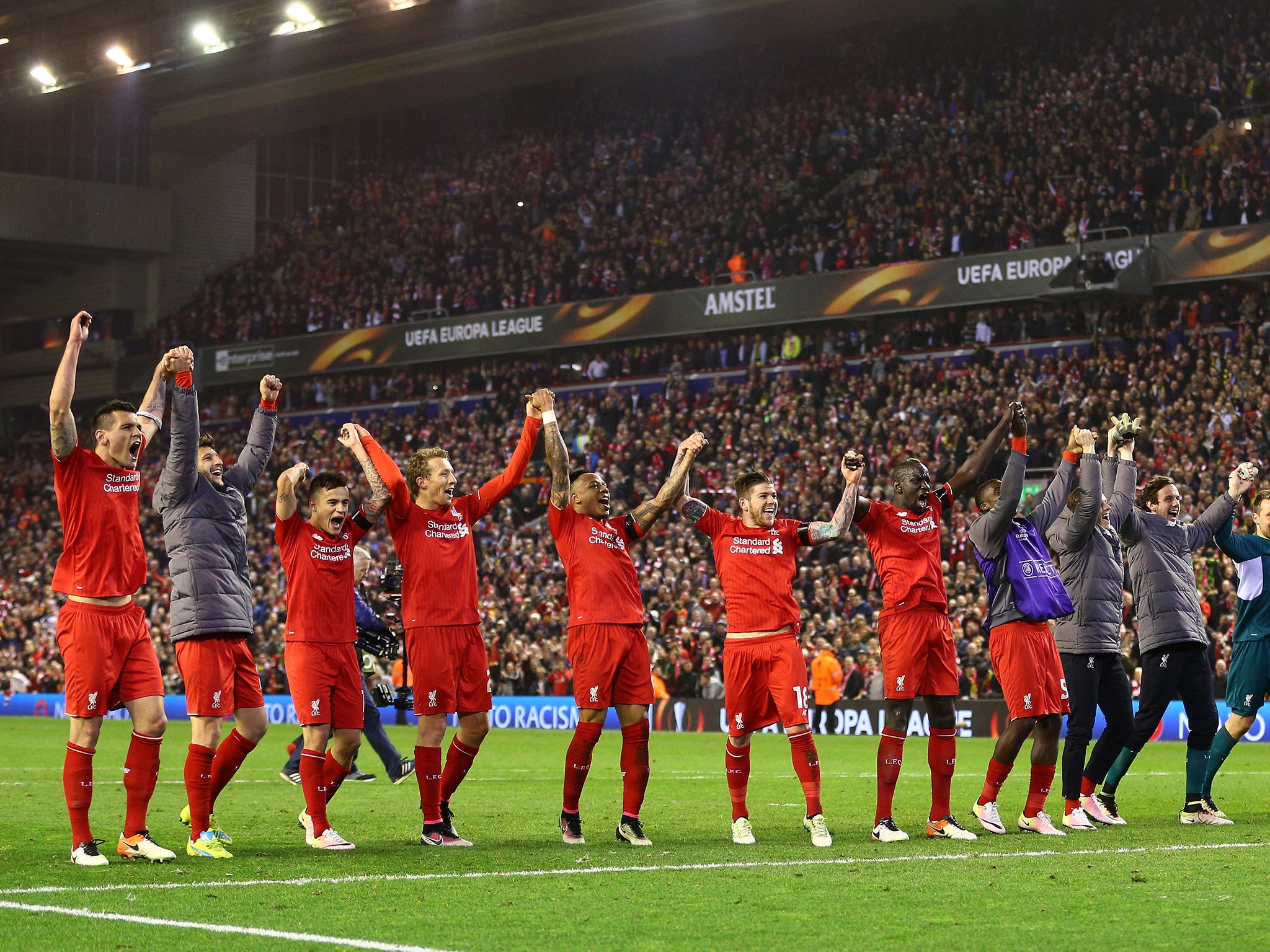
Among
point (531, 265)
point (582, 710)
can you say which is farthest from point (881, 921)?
point (531, 265)

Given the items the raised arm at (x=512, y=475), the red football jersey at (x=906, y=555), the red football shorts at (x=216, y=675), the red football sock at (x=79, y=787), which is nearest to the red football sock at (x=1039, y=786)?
the red football jersey at (x=906, y=555)

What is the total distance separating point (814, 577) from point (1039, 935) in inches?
926

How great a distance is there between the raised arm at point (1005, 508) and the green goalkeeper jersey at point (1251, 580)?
224 centimetres

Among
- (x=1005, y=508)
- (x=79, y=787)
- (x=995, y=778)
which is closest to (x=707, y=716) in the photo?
(x=995, y=778)

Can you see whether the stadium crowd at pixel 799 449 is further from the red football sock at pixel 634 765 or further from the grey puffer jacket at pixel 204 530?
the grey puffer jacket at pixel 204 530

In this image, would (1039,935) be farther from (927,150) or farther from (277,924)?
(927,150)

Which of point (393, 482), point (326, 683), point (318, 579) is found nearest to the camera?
point (326, 683)

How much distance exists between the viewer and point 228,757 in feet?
34.6

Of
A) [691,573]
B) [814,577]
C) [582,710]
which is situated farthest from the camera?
[691,573]

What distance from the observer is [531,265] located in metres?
45.4

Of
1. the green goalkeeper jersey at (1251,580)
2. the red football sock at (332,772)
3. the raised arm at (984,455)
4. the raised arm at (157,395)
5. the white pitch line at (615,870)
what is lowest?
the white pitch line at (615,870)

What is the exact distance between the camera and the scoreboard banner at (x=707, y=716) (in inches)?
953

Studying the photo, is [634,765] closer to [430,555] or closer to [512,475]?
[430,555]

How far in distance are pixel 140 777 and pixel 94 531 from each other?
1.50 meters
